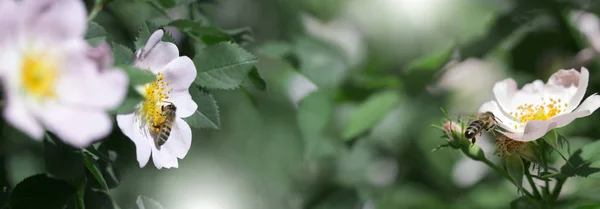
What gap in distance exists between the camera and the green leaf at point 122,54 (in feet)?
1.67

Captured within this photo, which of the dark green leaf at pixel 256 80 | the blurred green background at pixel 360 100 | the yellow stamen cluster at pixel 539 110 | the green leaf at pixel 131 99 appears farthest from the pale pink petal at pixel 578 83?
the green leaf at pixel 131 99

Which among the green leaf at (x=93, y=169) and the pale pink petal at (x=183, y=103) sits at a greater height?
the pale pink petal at (x=183, y=103)

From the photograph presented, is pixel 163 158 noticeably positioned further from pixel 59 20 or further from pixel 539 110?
pixel 539 110

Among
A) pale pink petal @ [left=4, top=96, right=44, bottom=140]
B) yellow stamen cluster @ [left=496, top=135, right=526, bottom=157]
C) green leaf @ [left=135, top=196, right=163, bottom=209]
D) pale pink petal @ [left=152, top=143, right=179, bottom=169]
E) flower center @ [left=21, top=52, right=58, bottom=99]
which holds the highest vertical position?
yellow stamen cluster @ [left=496, top=135, right=526, bottom=157]

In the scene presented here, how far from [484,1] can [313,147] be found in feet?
1.95

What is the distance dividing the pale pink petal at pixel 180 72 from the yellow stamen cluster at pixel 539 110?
0.97 ft

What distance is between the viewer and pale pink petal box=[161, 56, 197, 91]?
21.4 inches

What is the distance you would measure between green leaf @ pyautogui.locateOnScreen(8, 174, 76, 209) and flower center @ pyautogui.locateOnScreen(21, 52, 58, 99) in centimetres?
13

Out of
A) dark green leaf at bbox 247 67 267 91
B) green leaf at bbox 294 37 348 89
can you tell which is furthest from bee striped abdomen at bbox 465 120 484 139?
green leaf at bbox 294 37 348 89

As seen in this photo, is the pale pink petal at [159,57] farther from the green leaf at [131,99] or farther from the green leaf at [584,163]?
the green leaf at [584,163]

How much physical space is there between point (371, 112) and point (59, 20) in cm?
63

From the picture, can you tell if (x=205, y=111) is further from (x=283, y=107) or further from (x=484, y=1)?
(x=484, y=1)

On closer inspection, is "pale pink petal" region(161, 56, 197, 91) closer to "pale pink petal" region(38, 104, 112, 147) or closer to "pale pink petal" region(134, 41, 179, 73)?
"pale pink petal" region(134, 41, 179, 73)

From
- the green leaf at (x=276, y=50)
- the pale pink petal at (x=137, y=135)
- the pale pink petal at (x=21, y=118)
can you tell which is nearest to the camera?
the pale pink petal at (x=21, y=118)
